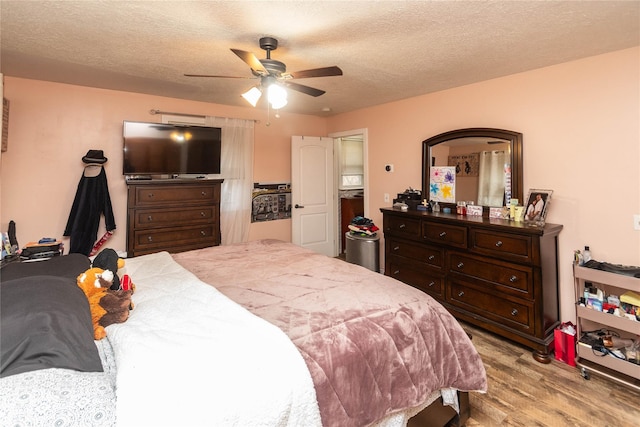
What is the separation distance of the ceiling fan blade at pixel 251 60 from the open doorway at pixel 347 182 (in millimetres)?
2905

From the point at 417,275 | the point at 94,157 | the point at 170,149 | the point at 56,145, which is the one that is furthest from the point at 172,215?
the point at 417,275

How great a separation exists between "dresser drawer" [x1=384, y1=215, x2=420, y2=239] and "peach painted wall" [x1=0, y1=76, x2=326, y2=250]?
3.00 meters

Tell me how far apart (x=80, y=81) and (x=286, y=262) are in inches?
114

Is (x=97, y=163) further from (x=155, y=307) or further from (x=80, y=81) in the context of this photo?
(x=155, y=307)

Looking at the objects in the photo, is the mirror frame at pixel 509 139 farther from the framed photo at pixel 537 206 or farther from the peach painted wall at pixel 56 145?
the peach painted wall at pixel 56 145

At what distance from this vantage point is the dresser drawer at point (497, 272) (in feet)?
8.28

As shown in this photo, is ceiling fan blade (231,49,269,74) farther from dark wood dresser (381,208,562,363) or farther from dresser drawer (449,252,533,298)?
dresser drawer (449,252,533,298)

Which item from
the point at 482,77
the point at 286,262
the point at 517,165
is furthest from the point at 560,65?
the point at 286,262

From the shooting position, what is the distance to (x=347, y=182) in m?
5.94

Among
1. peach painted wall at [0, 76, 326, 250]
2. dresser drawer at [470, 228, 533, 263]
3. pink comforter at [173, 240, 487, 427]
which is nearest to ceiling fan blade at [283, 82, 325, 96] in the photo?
pink comforter at [173, 240, 487, 427]

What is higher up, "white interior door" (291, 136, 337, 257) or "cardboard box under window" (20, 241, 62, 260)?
"white interior door" (291, 136, 337, 257)

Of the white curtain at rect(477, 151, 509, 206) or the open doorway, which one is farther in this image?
the open doorway

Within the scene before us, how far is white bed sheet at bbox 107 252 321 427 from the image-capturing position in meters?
0.89

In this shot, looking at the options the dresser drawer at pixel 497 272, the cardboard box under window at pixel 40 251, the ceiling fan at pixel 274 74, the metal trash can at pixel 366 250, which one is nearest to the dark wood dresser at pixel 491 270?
the dresser drawer at pixel 497 272
